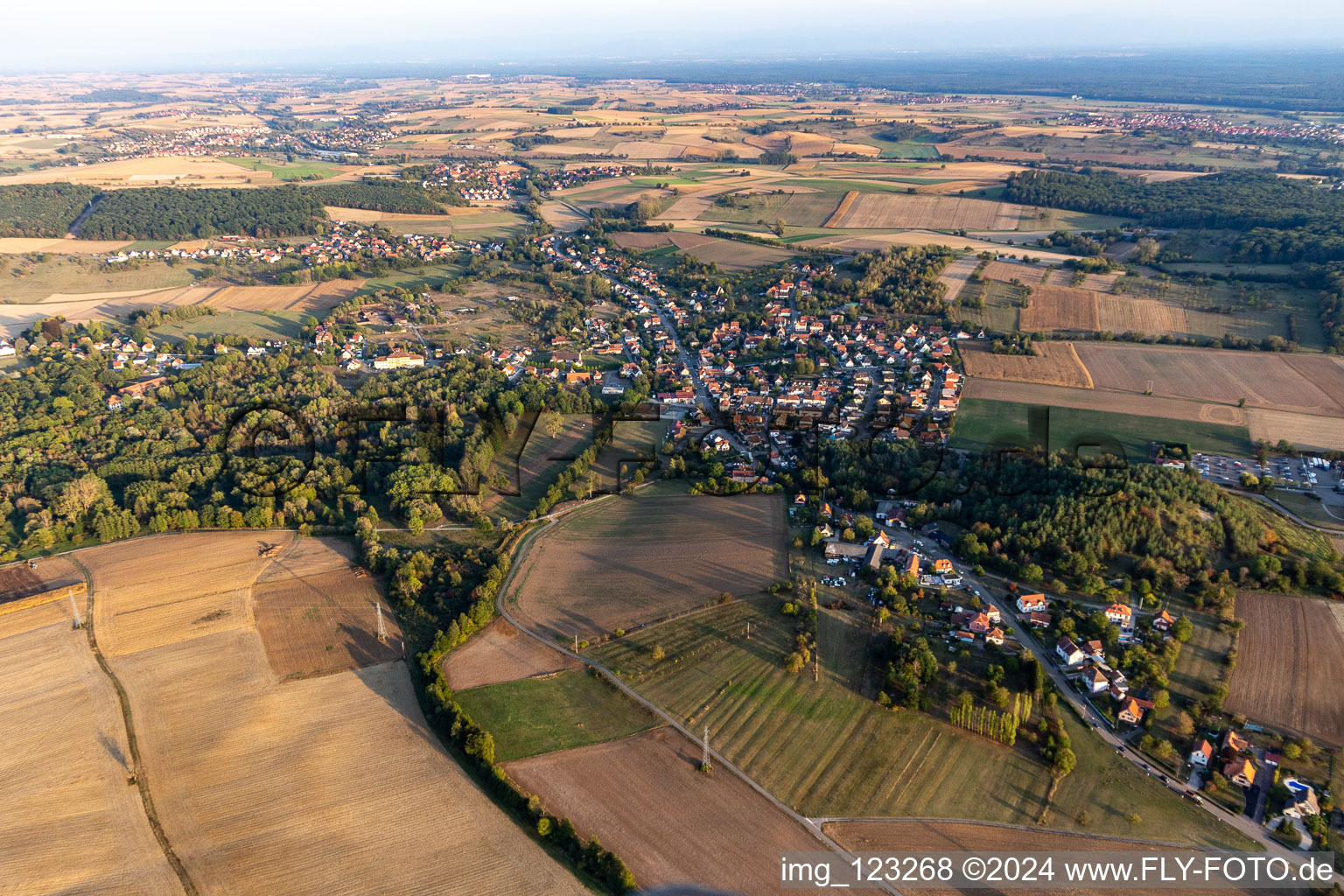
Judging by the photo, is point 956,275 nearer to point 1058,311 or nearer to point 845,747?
point 1058,311

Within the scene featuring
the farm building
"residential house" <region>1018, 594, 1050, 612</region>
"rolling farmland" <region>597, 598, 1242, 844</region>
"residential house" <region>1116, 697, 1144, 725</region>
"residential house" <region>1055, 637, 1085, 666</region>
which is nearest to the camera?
"rolling farmland" <region>597, 598, 1242, 844</region>

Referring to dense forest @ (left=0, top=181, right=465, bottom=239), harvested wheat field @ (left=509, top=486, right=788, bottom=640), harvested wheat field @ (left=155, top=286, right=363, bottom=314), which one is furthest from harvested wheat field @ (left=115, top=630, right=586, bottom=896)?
dense forest @ (left=0, top=181, right=465, bottom=239)

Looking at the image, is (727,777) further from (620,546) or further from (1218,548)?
(1218,548)

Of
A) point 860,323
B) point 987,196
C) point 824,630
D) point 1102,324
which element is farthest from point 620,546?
point 987,196

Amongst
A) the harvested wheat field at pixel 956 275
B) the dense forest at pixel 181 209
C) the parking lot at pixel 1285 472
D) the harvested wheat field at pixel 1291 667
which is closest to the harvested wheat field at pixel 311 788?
the harvested wheat field at pixel 1291 667

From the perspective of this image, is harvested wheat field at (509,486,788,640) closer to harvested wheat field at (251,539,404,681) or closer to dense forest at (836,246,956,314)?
harvested wheat field at (251,539,404,681)

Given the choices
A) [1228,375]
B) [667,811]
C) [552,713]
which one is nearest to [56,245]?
[552,713]
